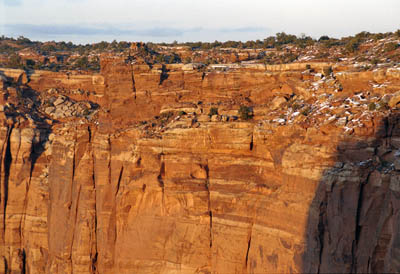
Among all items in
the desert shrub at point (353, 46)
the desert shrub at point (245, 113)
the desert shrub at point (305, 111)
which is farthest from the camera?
the desert shrub at point (353, 46)

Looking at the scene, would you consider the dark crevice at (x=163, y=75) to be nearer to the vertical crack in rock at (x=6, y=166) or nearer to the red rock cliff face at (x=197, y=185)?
the red rock cliff face at (x=197, y=185)

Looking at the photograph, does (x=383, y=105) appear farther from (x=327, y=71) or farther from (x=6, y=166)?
(x=6, y=166)

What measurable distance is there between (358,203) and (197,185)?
6.06m

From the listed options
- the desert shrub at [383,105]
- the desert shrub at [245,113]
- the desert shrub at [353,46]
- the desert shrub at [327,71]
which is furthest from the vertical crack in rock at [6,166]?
the desert shrub at [383,105]

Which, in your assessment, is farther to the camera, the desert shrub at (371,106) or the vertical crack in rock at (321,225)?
the desert shrub at (371,106)

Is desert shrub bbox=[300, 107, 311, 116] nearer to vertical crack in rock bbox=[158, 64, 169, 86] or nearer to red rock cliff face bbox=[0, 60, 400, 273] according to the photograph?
red rock cliff face bbox=[0, 60, 400, 273]

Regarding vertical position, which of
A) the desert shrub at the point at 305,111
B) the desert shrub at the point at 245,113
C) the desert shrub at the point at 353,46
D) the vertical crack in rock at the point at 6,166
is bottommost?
the vertical crack in rock at the point at 6,166

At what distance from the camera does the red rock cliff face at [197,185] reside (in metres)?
18.2

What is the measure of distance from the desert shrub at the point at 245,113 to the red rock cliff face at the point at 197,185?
0.41 meters

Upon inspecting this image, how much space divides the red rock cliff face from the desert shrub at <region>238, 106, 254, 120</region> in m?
0.41

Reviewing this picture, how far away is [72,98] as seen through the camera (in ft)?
97.2

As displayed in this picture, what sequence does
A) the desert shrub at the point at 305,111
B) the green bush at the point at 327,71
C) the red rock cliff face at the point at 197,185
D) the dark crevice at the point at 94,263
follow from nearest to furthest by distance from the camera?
1. the red rock cliff face at the point at 197,185
2. the desert shrub at the point at 305,111
3. the green bush at the point at 327,71
4. the dark crevice at the point at 94,263

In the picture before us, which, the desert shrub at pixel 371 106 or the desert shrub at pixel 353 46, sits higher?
the desert shrub at pixel 353 46

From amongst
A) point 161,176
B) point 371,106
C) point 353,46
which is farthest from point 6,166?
A: point 371,106
